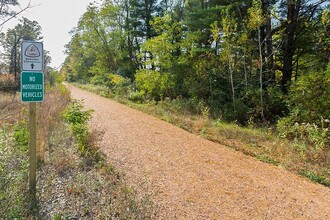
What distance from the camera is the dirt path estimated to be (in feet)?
10.4

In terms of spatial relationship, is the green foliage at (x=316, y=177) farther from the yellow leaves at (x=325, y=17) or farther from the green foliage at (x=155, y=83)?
the green foliage at (x=155, y=83)

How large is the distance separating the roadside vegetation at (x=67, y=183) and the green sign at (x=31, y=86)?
3.78 feet

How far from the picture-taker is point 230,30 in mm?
9203

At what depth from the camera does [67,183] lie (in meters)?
3.67

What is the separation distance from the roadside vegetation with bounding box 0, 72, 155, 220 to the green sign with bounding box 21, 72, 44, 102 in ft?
3.78

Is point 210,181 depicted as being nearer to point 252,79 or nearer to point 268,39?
point 252,79

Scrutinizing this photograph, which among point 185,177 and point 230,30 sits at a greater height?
point 230,30

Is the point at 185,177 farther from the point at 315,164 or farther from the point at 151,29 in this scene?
the point at 151,29

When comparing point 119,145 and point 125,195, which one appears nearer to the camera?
point 125,195

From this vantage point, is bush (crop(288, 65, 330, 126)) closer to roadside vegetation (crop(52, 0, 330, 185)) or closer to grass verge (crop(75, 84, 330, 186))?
roadside vegetation (crop(52, 0, 330, 185))

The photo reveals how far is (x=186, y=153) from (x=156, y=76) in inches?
331

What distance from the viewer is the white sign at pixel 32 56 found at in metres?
2.78

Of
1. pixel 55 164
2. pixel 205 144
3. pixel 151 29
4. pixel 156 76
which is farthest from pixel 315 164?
pixel 151 29

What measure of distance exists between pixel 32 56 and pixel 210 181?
3486mm
